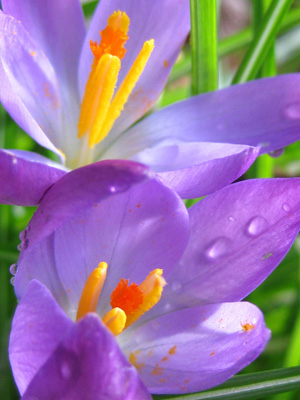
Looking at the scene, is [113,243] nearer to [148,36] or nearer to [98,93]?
[98,93]

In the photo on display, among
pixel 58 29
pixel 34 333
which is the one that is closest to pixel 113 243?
pixel 34 333

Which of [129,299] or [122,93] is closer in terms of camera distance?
[129,299]

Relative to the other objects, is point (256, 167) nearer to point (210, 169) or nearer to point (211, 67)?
point (211, 67)

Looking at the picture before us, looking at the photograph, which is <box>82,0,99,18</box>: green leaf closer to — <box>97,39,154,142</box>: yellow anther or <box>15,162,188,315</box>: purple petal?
<box>97,39,154,142</box>: yellow anther

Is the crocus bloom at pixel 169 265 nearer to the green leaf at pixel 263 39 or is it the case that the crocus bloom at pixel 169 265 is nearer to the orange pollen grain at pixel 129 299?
the orange pollen grain at pixel 129 299

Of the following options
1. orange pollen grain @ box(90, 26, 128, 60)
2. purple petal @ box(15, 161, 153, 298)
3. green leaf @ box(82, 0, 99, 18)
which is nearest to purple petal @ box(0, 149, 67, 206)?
purple petal @ box(15, 161, 153, 298)
